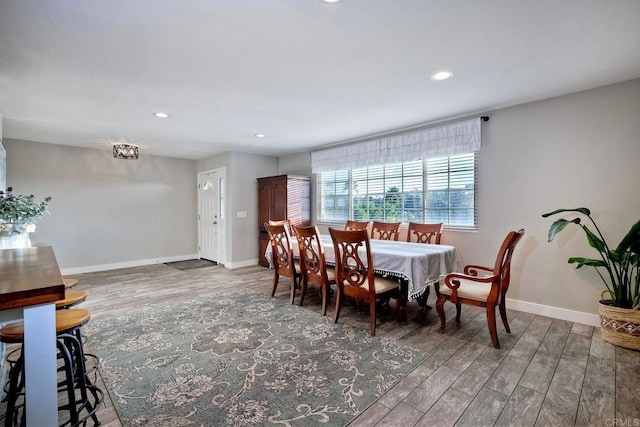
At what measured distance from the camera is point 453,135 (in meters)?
3.74

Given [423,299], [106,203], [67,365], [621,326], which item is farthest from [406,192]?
[106,203]

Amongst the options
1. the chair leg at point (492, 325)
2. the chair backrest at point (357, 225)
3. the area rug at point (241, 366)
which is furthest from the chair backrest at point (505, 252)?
the chair backrest at point (357, 225)

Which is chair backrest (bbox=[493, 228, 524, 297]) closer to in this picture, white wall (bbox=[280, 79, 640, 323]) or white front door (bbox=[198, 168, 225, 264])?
white wall (bbox=[280, 79, 640, 323])

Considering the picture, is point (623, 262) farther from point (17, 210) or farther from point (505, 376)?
point (17, 210)

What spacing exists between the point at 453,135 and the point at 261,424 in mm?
3638

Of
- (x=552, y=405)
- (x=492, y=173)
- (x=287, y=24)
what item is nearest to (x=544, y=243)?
(x=492, y=173)

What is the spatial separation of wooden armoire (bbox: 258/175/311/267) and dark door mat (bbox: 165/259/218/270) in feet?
3.70

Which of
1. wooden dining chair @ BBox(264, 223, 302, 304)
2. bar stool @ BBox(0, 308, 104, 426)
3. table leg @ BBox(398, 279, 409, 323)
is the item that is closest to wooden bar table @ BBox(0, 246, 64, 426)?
bar stool @ BBox(0, 308, 104, 426)

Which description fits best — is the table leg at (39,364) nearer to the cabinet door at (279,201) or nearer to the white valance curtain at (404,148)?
the white valance curtain at (404,148)

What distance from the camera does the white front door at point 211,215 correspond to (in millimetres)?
6061

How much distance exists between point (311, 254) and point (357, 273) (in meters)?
0.71

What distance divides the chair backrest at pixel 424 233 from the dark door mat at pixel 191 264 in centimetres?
409

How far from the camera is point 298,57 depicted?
225cm

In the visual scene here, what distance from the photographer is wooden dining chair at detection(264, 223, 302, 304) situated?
11.5ft
